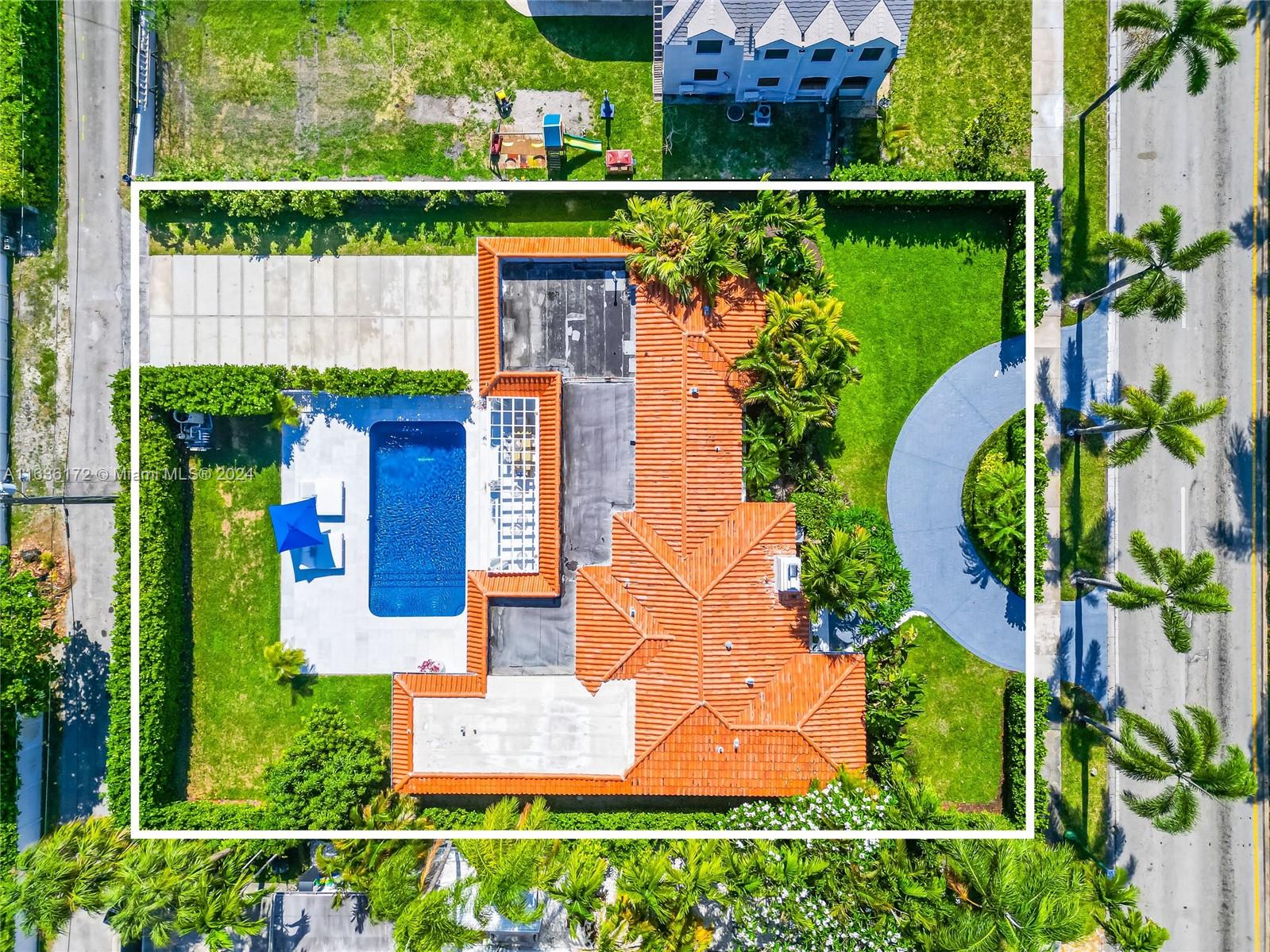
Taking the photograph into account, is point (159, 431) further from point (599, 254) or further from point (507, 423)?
point (599, 254)

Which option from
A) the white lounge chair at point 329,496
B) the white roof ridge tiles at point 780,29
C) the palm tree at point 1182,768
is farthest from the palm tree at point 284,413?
the palm tree at point 1182,768

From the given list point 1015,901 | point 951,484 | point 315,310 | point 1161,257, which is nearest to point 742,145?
point 1161,257

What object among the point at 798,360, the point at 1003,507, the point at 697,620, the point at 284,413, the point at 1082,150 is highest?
the point at 1082,150

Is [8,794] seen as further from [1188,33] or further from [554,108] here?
[1188,33]

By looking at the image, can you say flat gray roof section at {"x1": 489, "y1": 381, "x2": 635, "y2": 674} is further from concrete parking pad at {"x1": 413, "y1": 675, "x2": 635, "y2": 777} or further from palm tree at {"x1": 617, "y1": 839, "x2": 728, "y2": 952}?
palm tree at {"x1": 617, "y1": 839, "x2": 728, "y2": 952}

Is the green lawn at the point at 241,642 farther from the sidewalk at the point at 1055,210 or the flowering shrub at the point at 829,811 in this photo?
the sidewalk at the point at 1055,210

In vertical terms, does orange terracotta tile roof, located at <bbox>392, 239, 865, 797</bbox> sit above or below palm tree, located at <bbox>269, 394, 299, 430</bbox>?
below
